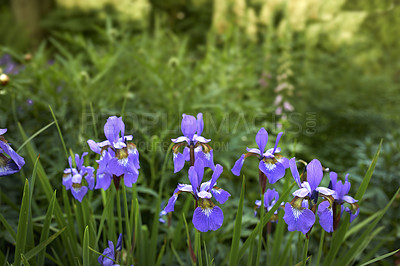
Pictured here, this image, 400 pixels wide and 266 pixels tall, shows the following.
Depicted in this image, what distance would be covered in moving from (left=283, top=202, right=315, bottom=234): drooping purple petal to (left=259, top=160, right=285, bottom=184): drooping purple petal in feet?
0.26

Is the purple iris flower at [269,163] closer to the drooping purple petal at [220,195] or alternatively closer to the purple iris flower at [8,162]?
the drooping purple petal at [220,195]

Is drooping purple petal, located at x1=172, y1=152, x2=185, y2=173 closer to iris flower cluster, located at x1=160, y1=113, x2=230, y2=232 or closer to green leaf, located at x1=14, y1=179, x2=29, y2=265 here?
iris flower cluster, located at x1=160, y1=113, x2=230, y2=232

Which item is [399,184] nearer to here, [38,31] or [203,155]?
[203,155]

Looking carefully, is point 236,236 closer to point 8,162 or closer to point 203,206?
point 203,206

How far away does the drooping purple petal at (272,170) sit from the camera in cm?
87

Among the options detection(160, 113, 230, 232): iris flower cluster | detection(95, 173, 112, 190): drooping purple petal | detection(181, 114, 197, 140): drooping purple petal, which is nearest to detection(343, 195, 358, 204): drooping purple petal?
detection(160, 113, 230, 232): iris flower cluster

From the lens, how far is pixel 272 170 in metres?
0.87

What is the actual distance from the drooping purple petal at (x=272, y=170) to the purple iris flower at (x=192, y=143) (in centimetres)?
14

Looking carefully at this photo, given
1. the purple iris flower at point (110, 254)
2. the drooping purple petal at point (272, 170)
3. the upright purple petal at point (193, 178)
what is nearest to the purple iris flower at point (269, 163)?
the drooping purple petal at point (272, 170)

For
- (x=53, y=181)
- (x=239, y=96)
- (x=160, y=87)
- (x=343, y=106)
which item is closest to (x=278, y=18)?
(x=343, y=106)

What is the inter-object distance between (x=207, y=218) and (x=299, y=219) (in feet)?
0.70

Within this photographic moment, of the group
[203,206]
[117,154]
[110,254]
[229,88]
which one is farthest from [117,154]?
[229,88]

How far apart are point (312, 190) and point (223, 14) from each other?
12.2 ft

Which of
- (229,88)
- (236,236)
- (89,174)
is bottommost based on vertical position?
(229,88)
